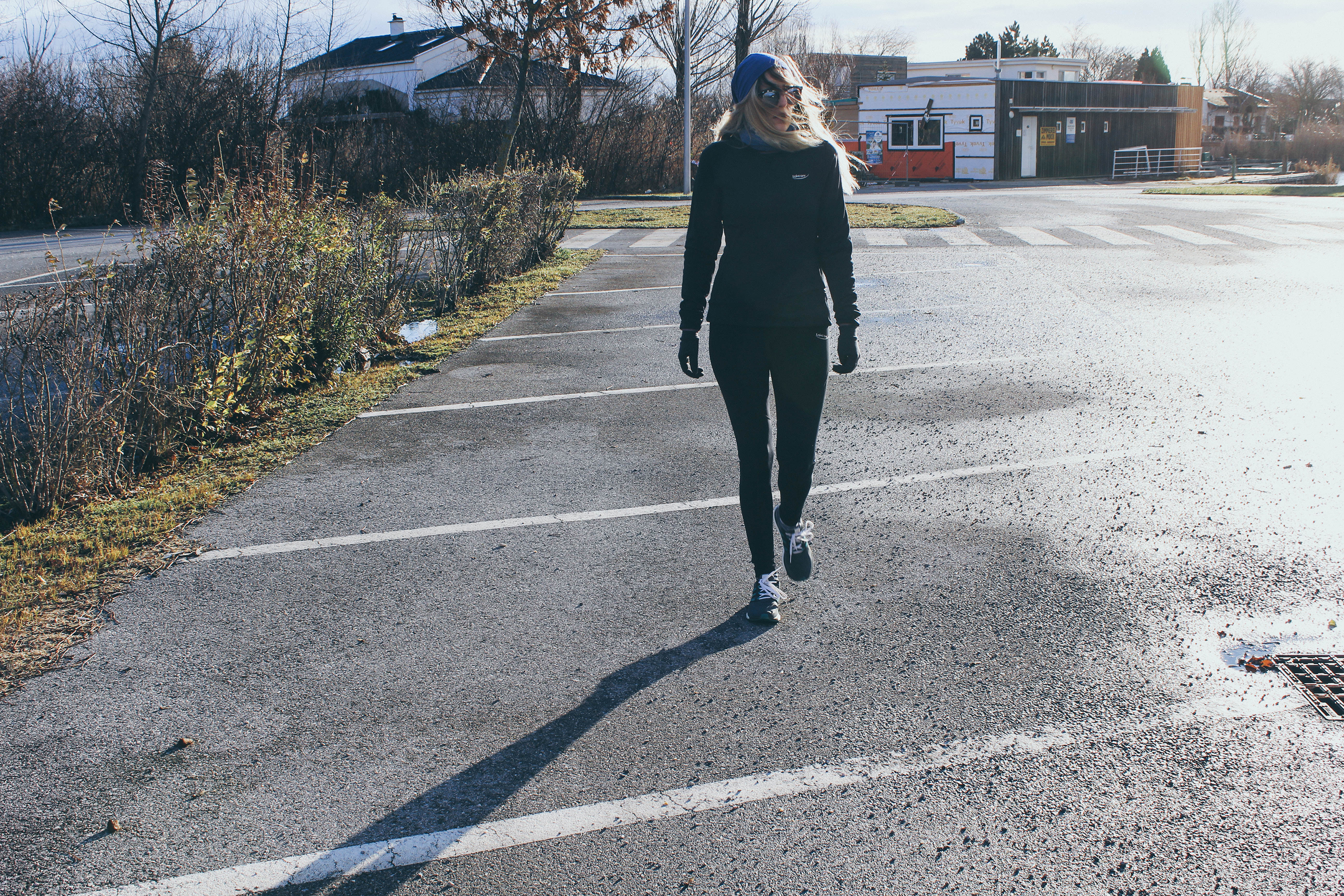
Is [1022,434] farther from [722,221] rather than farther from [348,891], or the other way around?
[348,891]

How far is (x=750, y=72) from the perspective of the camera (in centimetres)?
370

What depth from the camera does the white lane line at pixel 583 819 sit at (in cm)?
255

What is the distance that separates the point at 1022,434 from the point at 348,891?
16.8 ft

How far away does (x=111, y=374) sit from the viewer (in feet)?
17.9

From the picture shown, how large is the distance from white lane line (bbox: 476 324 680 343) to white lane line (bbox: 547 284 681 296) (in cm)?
235

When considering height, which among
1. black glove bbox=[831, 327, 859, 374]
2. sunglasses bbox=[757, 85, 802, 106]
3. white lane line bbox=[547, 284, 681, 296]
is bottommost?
black glove bbox=[831, 327, 859, 374]

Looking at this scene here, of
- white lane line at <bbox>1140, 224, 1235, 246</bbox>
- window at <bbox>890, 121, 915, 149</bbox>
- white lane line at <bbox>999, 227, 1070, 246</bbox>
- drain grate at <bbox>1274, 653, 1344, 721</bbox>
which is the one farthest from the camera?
window at <bbox>890, 121, 915, 149</bbox>

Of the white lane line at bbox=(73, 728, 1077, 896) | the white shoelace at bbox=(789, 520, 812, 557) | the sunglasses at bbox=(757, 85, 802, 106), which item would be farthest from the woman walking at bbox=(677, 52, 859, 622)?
the white lane line at bbox=(73, 728, 1077, 896)

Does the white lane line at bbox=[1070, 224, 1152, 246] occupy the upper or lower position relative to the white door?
lower

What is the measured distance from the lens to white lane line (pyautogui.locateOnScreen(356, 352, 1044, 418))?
7312mm

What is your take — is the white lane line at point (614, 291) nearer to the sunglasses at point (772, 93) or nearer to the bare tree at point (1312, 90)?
the sunglasses at point (772, 93)

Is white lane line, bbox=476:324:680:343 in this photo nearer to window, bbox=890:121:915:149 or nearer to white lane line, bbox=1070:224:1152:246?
white lane line, bbox=1070:224:1152:246

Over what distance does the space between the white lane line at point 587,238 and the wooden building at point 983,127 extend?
910 inches

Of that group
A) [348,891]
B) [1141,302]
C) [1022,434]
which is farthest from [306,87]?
[348,891]
